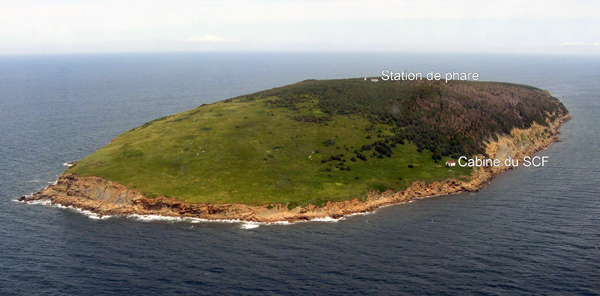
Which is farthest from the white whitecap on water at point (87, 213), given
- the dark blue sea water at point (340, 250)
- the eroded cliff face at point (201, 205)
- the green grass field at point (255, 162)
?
the green grass field at point (255, 162)

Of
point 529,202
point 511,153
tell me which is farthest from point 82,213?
point 511,153

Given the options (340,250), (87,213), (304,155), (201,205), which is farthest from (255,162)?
(340,250)

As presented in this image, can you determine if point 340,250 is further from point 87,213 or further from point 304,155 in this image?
point 87,213

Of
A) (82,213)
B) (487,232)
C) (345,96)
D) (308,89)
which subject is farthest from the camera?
(308,89)

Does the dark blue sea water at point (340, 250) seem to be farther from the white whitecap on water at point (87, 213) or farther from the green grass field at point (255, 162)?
the green grass field at point (255, 162)

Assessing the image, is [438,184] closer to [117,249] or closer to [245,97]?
[117,249]

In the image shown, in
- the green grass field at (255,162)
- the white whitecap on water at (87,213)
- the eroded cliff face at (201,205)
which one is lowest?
the white whitecap on water at (87,213)

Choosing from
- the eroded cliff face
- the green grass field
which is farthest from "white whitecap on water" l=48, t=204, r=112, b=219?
the green grass field
